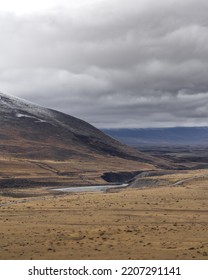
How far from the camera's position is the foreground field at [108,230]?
27.7 meters

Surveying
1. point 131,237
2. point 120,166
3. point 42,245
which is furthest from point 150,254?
point 120,166

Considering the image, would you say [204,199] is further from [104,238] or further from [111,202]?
[104,238]

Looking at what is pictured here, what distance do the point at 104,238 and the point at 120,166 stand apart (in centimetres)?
15370

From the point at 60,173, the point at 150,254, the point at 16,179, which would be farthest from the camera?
the point at 60,173

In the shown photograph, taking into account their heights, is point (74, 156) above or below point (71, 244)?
above

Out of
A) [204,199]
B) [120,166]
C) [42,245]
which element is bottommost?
[42,245]

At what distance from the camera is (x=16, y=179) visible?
130 meters

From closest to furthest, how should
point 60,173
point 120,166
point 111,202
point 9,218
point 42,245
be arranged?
1. point 42,245
2. point 9,218
3. point 111,202
4. point 60,173
5. point 120,166

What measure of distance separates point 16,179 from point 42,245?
102074 millimetres

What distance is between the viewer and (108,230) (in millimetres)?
35500

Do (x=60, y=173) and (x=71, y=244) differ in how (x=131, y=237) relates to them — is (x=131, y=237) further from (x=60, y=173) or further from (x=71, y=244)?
(x=60, y=173)

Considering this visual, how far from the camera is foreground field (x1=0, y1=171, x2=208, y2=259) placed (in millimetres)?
27703

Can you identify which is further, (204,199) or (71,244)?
(204,199)

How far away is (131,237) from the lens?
106 feet
